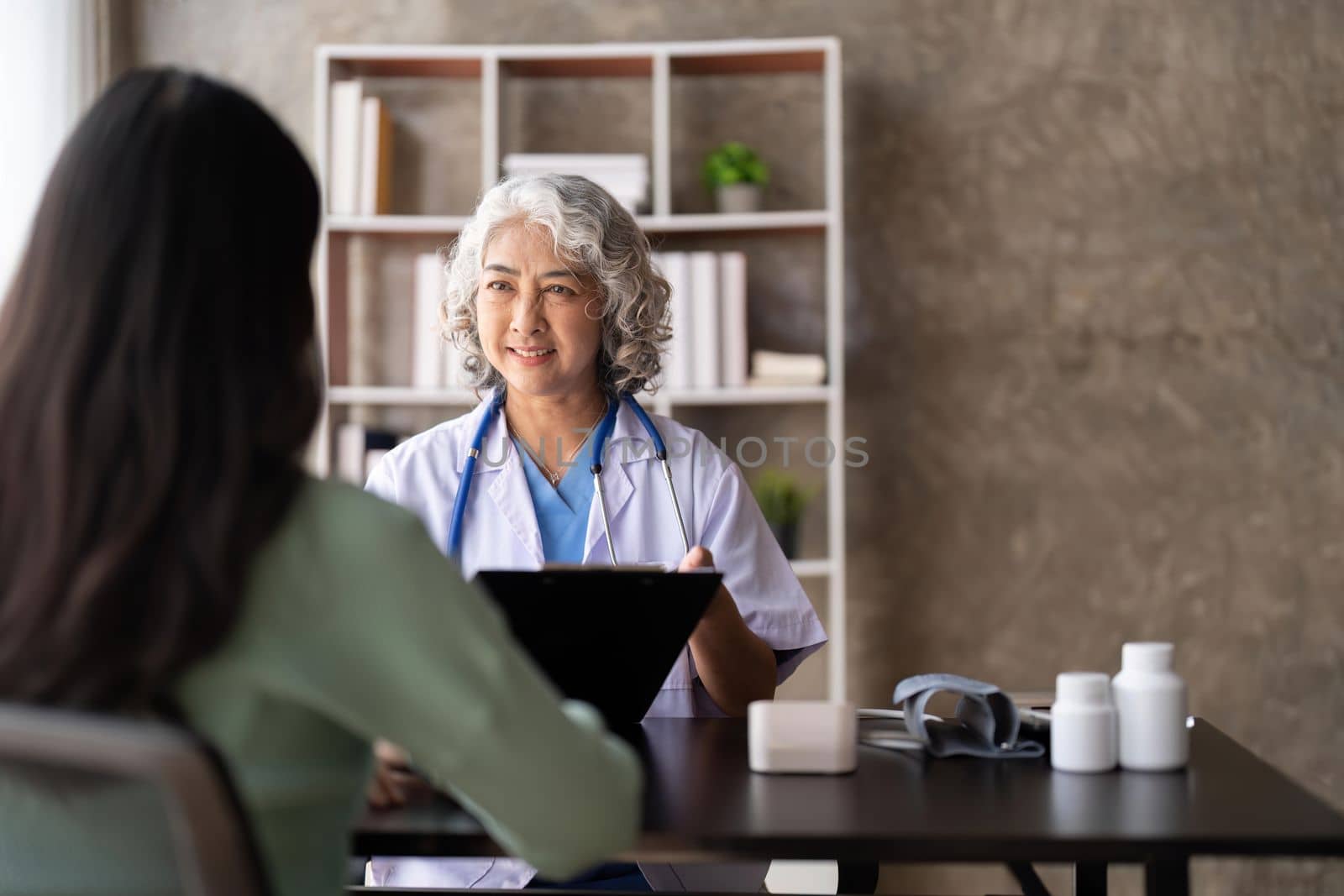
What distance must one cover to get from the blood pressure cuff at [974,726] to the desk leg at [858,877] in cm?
45

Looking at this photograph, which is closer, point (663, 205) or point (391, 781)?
point (391, 781)

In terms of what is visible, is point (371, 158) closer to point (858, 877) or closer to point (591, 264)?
point (591, 264)

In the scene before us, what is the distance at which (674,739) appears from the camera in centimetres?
143

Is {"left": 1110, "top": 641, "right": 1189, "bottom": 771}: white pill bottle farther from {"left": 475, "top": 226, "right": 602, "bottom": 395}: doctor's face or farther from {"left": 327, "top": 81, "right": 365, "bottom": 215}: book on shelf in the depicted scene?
{"left": 327, "top": 81, "right": 365, "bottom": 215}: book on shelf

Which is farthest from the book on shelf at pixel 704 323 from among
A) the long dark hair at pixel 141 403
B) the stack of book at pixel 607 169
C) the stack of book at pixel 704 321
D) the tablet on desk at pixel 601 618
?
the long dark hair at pixel 141 403

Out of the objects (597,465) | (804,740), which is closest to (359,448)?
(597,465)

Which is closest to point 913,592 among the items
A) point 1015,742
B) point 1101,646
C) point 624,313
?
point 1101,646

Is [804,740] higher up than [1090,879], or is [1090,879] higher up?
[804,740]

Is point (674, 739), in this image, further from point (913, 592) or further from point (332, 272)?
point (332, 272)

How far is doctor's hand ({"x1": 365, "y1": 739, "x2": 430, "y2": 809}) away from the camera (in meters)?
1.17

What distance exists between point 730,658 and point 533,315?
67cm

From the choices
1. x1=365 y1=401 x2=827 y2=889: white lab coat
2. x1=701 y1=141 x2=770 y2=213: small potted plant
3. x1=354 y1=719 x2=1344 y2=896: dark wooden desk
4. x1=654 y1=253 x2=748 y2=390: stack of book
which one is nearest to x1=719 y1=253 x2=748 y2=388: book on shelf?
x1=654 y1=253 x2=748 y2=390: stack of book

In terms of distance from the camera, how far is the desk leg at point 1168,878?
1086 mm

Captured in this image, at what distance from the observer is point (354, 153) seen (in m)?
3.34
